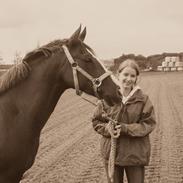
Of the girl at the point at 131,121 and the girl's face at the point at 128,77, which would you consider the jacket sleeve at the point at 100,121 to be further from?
the girl's face at the point at 128,77

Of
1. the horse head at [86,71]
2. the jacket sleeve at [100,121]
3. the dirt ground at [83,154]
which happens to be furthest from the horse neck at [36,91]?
the dirt ground at [83,154]

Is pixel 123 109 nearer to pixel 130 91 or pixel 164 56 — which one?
pixel 130 91

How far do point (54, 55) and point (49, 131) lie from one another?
685 centimetres

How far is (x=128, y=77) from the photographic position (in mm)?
4500

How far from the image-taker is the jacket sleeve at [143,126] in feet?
14.4

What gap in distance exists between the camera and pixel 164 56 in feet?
283

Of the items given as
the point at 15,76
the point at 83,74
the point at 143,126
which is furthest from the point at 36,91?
the point at 143,126

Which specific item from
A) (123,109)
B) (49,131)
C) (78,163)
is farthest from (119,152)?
(49,131)

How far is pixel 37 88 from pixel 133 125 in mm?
1086

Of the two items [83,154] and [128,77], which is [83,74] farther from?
[83,154]

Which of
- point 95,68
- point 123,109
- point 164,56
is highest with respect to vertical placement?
point 95,68

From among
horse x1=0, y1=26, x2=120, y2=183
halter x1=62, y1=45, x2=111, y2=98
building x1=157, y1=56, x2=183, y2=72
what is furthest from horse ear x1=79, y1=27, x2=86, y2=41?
building x1=157, y1=56, x2=183, y2=72

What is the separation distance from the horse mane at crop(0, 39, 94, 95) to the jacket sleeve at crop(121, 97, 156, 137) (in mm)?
864

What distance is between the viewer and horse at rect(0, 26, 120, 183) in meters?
4.26
